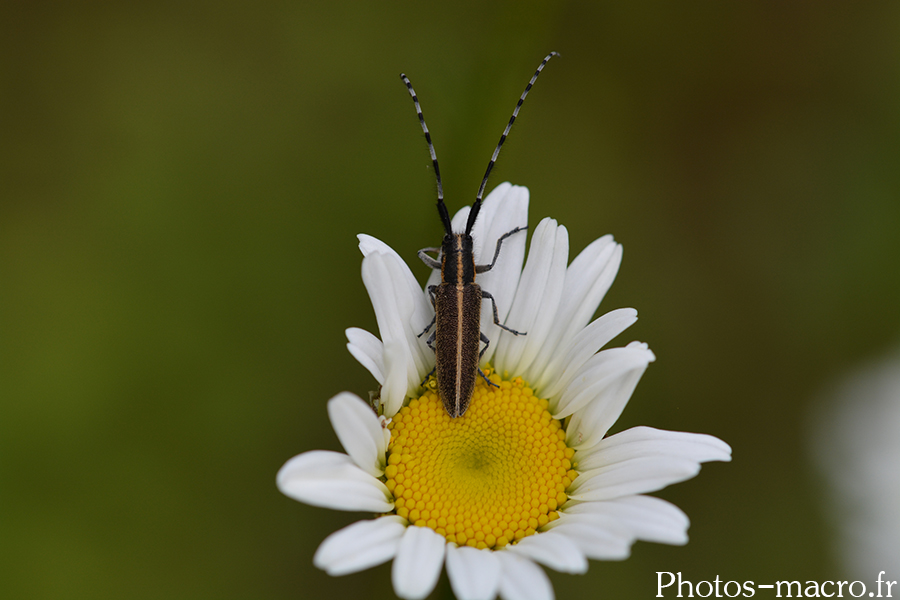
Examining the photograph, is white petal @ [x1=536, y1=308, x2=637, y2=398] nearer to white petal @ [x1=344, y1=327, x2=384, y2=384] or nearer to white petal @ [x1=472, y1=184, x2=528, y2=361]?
white petal @ [x1=472, y1=184, x2=528, y2=361]

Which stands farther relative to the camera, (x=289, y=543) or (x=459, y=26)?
(x=459, y=26)

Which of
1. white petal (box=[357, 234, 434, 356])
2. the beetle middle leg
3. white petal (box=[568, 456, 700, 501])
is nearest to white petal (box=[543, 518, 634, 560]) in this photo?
white petal (box=[568, 456, 700, 501])

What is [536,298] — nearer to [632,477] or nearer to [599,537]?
[632,477]

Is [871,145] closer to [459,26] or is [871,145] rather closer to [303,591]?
[459,26]

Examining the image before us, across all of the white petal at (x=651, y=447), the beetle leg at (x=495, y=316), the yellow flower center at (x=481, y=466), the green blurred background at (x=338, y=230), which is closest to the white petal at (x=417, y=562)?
the yellow flower center at (x=481, y=466)

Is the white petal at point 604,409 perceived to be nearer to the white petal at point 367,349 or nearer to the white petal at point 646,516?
the white petal at point 646,516

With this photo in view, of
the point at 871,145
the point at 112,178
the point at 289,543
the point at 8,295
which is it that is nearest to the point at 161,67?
the point at 112,178
